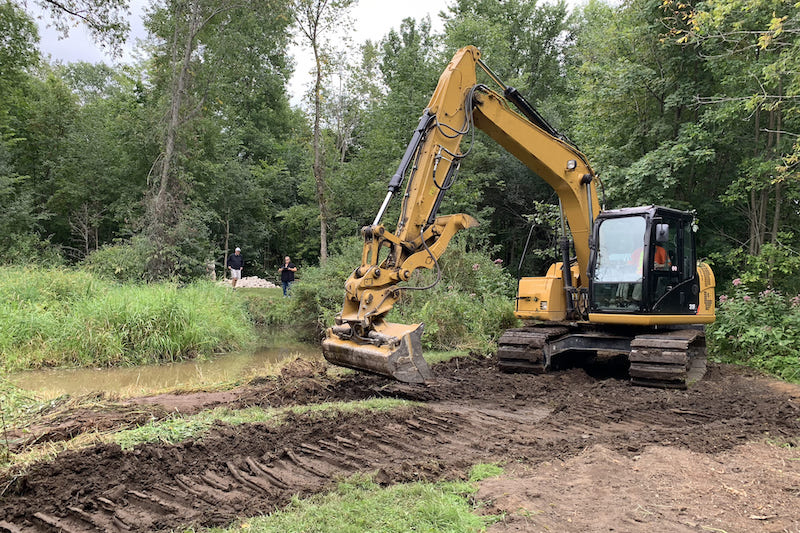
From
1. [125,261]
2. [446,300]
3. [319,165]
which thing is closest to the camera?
[446,300]

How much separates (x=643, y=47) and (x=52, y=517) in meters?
14.2

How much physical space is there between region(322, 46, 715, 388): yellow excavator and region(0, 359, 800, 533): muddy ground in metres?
0.68

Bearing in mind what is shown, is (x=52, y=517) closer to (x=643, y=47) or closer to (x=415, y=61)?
(x=643, y=47)

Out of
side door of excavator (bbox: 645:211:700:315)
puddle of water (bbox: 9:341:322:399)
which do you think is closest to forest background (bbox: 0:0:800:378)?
side door of excavator (bbox: 645:211:700:315)

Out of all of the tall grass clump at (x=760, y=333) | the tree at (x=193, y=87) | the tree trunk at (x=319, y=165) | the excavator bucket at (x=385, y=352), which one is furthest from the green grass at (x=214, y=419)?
the tree trunk at (x=319, y=165)

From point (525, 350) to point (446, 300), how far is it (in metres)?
3.18

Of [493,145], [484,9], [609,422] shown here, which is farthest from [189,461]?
[484,9]

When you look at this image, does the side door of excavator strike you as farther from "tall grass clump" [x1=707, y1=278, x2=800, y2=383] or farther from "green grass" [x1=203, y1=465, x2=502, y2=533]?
"green grass" [x1=203, y1=465, x2=502, y2=533]

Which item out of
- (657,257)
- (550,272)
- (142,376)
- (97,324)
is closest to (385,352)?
(657,257)

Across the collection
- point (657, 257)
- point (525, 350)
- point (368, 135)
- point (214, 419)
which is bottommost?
point (214, 419)

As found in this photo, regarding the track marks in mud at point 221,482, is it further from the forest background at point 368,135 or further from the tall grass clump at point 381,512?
A: the forest background at point 368,135

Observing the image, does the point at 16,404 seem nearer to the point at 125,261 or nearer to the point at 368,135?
the point at 125,261

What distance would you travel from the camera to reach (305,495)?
11.0ft

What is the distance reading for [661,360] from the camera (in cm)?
667
